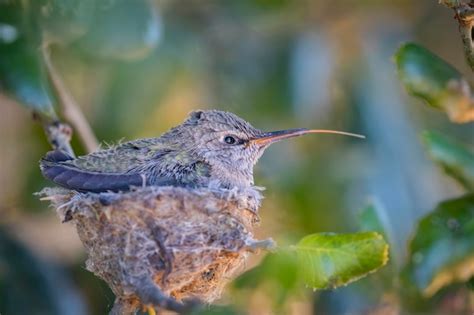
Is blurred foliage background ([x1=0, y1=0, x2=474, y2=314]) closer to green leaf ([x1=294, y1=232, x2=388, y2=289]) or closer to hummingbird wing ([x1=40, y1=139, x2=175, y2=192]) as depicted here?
hummingbird wing ([x1=40, y1=139, x2=175, y2=192])

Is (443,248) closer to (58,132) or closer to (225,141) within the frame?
(225,141)

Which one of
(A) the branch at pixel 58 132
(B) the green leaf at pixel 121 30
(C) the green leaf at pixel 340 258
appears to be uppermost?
(B) the green leaf at pixel 121 30

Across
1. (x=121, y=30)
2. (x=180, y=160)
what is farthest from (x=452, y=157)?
(x=121, y=30)

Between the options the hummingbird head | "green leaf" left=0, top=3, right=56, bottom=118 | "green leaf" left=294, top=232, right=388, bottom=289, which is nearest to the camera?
"green leaf" left=294, top=232, right=388, bottom=289

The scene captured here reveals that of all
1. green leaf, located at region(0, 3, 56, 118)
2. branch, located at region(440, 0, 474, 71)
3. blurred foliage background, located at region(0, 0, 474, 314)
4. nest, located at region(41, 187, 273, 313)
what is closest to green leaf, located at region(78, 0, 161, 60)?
blurred foliage background, located at region(0, 0, 474, 314)

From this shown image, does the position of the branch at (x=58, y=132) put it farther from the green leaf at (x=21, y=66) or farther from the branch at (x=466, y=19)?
the branch at (x=466, y=19)

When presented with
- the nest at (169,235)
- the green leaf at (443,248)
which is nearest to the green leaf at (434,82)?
the green leaf at (443,248)
